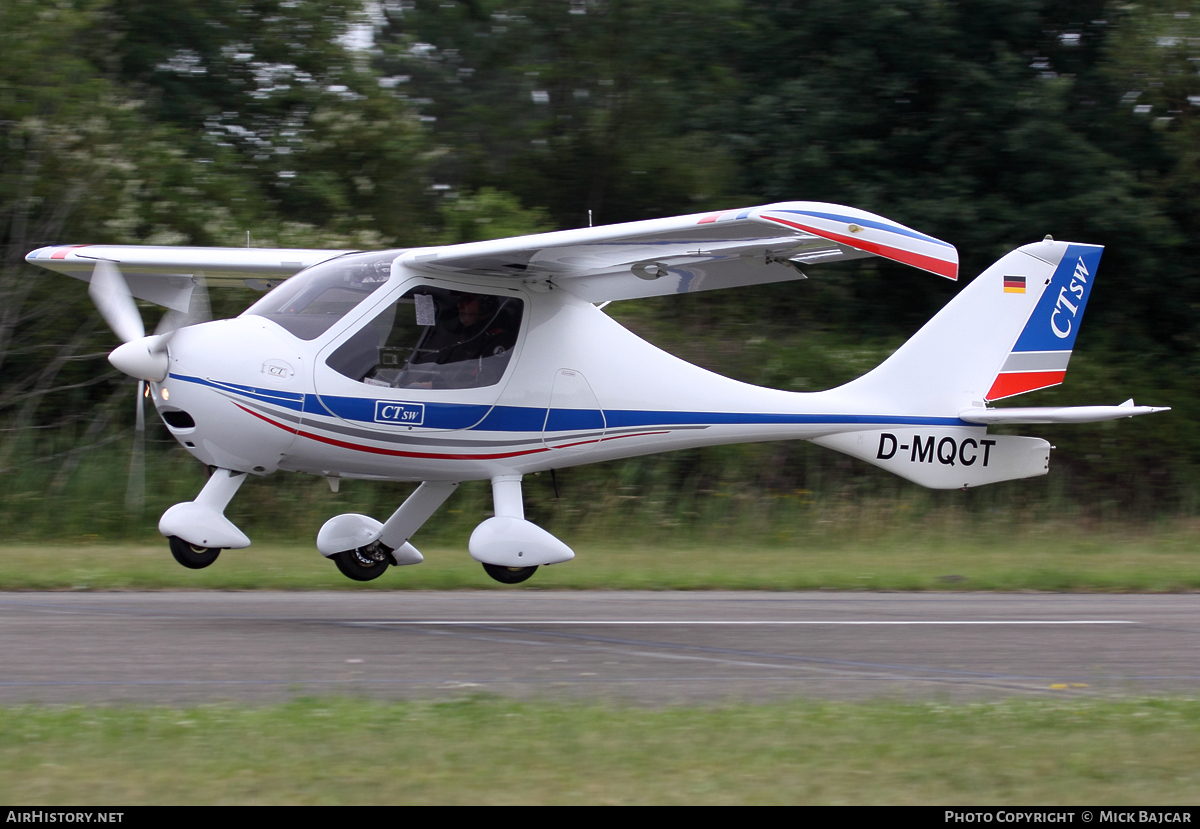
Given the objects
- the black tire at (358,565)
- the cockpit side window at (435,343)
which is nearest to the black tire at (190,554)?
the cockpit side window at (435,343)

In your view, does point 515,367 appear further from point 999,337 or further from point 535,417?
point 999,337

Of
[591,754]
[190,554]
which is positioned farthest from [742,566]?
[591,754]

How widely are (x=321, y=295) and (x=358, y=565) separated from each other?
2635 mm

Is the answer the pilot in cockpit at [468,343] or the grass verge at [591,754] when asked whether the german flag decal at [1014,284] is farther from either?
the grass verge at [591,754]

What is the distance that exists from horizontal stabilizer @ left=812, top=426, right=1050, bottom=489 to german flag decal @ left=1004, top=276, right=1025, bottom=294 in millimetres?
1293

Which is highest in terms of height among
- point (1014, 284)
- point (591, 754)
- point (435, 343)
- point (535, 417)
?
point (435, 343)

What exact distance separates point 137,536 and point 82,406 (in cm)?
293

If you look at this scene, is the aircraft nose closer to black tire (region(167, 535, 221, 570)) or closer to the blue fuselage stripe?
the blue fuselage stripe

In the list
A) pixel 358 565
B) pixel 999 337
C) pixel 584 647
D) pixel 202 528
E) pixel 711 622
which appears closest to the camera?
pixel 584 647

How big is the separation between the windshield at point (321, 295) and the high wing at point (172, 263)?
90cm

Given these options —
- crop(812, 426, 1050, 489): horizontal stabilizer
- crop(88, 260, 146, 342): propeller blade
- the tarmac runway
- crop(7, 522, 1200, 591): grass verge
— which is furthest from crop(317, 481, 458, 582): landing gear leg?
crop(812, 426, 1050, 489): horizontal stabilizer

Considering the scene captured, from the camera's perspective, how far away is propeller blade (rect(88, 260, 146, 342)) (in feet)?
28.0

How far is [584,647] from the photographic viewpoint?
7539mm

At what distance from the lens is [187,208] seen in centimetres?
1677
